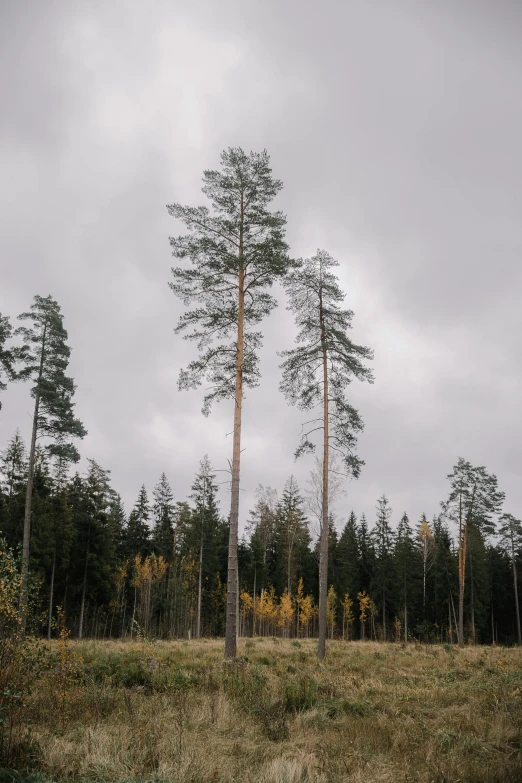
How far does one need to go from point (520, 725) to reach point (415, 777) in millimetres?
2925

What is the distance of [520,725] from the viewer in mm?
7254

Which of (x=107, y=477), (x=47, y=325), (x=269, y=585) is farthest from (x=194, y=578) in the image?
(x=47, y=325)

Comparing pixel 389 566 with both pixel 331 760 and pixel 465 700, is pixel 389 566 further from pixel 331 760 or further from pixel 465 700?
pixel 331 760

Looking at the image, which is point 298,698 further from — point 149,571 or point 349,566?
point 349,566

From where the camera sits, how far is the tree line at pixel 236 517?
15.0m

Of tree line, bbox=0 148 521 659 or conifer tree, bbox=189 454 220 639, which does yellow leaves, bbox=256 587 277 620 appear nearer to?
tree line, bbox=0 148 521 659

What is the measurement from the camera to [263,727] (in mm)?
7363

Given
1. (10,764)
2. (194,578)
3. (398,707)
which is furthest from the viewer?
(194,578)

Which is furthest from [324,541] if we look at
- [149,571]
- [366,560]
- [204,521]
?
[366,560]

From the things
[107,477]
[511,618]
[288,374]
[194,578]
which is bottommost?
[511,618]

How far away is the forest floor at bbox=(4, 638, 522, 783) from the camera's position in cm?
542

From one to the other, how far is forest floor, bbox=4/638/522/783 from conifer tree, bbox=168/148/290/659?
7.46 m

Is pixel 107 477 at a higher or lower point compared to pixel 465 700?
higher

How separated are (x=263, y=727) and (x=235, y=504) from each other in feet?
20.9
